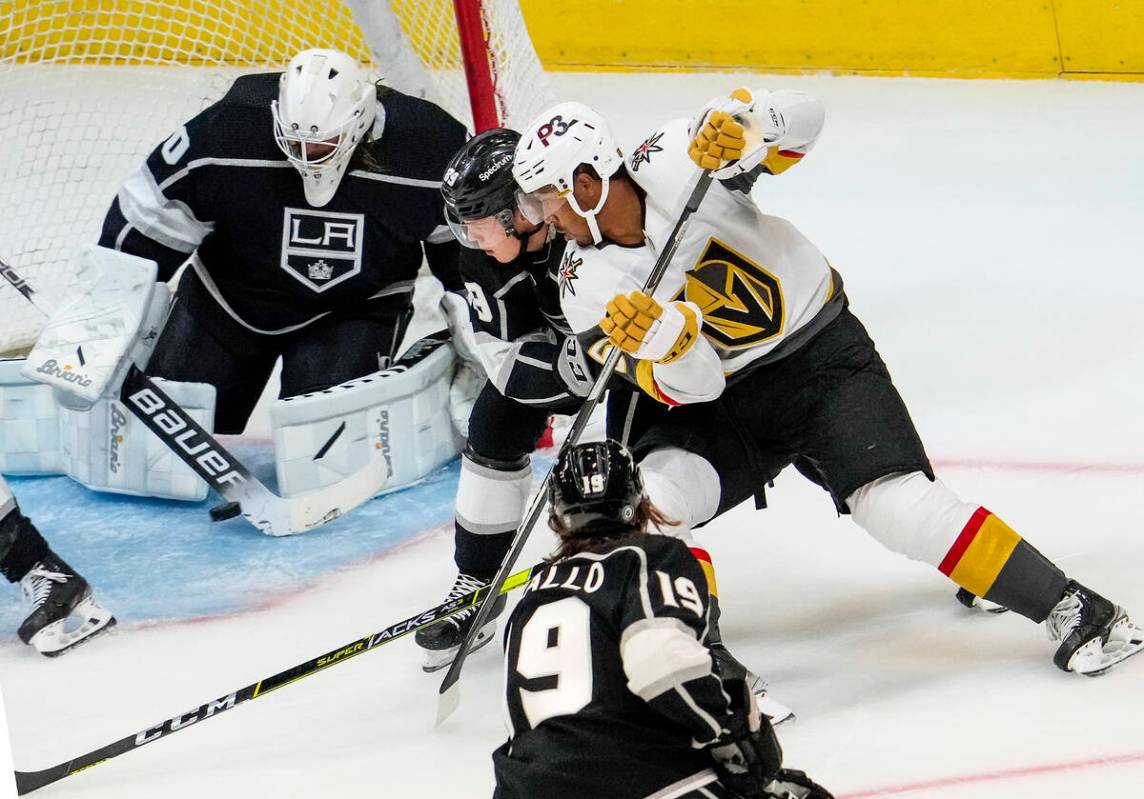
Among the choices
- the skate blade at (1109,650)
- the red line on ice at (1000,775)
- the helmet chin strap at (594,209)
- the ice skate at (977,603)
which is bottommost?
the red line on ice at (1000,775)

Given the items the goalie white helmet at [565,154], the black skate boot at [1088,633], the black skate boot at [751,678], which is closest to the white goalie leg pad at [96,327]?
the goalie white helmet at [565,154]

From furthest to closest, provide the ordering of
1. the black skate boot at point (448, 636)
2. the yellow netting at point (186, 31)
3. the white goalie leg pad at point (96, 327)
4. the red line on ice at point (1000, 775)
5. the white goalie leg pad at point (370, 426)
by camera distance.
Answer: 1. the yellow netting at point (186, 31)
2. the white goalie leg pad at point (370, 426)
3. the white goalie leg pad at point (96, 327)
4. the black skate boot at point (448, 636)
5. the red line on ice at point (1000, 775)

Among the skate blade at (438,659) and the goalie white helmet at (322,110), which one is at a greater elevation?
the goalie white helmet at (322,110)

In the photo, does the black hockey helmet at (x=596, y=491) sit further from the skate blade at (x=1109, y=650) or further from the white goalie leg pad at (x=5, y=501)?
the white goalie leg pad at (x=5, y=501)

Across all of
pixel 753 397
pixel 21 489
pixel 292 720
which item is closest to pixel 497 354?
pixel 753 397

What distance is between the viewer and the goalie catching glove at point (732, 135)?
2.46m

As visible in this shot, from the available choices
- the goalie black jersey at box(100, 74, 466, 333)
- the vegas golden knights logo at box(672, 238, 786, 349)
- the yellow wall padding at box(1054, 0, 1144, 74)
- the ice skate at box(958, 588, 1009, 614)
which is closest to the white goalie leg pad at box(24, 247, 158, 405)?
the goalie black jersey at box(100, 74, 466, 333)

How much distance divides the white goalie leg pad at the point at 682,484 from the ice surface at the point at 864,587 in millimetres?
343

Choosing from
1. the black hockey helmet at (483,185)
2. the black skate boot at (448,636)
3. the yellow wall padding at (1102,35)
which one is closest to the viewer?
the black hockey helmet at (483,185)

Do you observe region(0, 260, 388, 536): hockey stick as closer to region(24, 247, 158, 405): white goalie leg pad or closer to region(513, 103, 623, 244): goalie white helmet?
region(24, 247, 158, 405): white goalie leg pad

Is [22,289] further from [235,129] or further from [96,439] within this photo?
[235,129]

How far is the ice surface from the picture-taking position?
2.45 meters

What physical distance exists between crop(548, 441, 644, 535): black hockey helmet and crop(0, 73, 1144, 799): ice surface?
67 centimetres

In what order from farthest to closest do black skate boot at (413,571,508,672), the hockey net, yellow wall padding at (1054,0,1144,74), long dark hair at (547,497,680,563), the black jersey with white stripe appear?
yellow wall padding at (1054,0,1144,74), the hockey net, black skate boot at (413,571,508,672), the black jersey with white stripe, long dark hair at (547,497,680,563)
